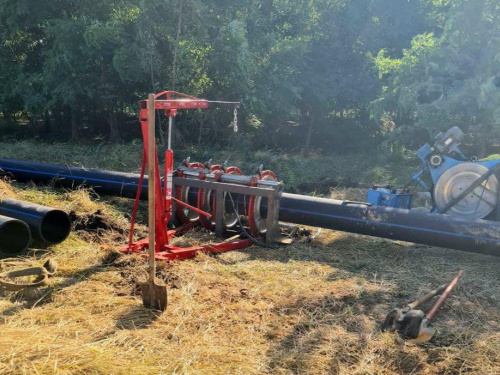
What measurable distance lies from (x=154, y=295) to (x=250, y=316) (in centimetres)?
75

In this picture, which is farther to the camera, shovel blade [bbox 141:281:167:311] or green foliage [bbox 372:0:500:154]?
green foliage [bbox 372:0:500:154]

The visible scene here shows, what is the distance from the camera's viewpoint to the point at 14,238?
200 inches

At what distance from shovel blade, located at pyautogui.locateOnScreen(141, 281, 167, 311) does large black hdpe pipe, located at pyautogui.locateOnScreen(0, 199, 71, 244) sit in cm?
167

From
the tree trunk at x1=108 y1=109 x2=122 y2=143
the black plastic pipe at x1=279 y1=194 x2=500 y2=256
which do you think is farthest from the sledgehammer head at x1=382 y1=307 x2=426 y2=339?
the tree trunk at x1=108 y1=109 x2=122 y2=143

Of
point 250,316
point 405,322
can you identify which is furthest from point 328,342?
point 250,316

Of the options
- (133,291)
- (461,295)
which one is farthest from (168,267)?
(461,295)

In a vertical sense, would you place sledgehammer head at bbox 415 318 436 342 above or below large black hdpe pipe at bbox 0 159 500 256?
below

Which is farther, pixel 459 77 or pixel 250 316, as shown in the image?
pixel 459 77

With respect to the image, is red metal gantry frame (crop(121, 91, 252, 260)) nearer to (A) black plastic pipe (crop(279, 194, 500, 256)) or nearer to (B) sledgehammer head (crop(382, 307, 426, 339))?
(A) black plastic pipe (crop(279, 194, 500, 256))

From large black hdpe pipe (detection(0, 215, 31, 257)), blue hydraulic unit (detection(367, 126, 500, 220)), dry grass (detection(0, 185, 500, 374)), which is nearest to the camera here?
dry grass (detection(0, 185, 500, 374))

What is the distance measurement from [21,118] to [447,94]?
12.2 meters

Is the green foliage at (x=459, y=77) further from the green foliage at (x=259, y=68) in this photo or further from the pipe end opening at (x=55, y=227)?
the pipe end opening at (x=55, y=227)

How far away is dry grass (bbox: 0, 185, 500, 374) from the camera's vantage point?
3340mm

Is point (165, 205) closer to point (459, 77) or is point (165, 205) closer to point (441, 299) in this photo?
point (441, 299)
